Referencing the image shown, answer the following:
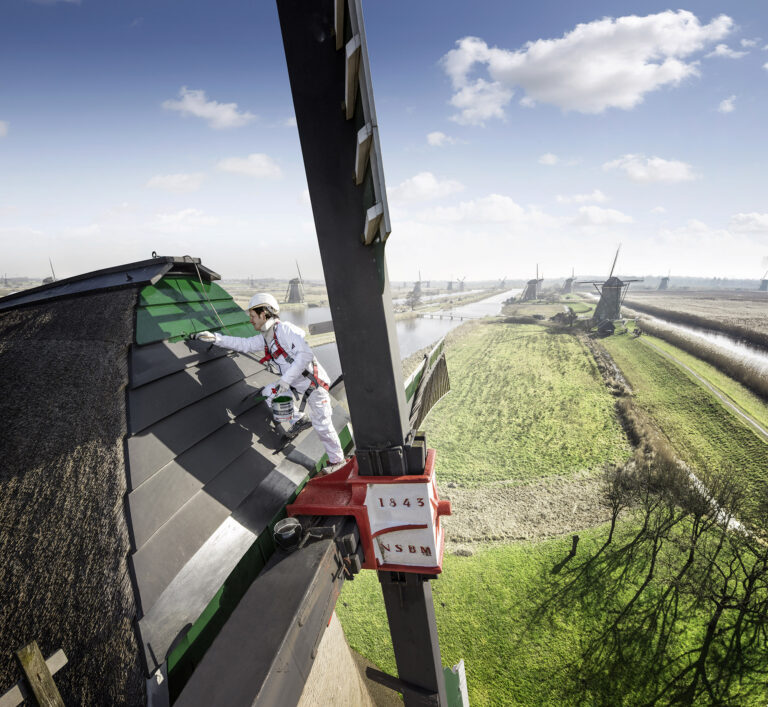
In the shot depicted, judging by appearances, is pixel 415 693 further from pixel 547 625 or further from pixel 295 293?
pixel 295 293

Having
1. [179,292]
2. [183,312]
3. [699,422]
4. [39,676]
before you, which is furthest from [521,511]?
[39,676]

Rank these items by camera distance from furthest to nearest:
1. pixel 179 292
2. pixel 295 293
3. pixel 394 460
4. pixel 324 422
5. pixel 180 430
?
1. pixel 295 293
2. pixel 179 292
3. pixel 324 422
4. pixel 180 430
5. pixel 394 460

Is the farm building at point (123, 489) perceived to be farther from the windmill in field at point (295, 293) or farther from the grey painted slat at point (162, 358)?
the windmill in field at point (295, 293)

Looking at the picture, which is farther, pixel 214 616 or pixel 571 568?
pixel 571 568

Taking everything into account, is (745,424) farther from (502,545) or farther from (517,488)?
(502,545)

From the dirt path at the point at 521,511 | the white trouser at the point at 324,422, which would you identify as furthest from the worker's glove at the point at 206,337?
the dirt path at the point at 521,511
